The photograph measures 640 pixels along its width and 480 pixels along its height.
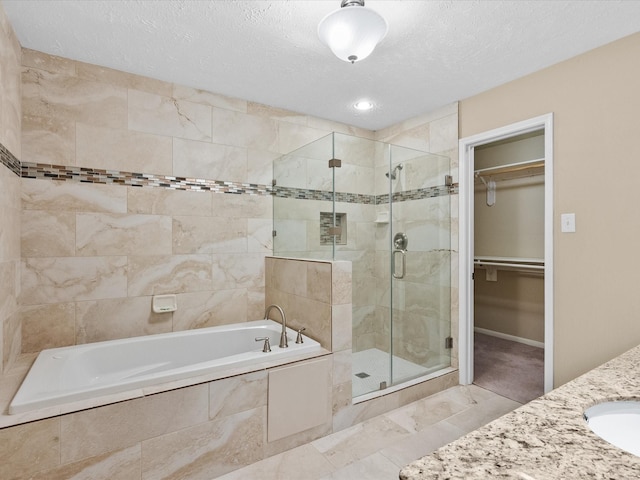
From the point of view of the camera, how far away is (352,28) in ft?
5.28

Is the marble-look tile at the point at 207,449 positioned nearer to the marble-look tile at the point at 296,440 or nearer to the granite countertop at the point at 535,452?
the marble-look tile at the point at 296,440

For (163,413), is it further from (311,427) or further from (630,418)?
(630,418)

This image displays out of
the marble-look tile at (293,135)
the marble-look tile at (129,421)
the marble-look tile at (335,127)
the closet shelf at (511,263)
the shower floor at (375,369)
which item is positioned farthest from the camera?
Result: the closet shelf at (511,263)

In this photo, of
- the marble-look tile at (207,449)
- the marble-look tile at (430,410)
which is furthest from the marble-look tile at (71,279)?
the marble-look tile at (430,410)

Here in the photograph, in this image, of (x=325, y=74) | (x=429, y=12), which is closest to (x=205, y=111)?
(x=325, y=74)

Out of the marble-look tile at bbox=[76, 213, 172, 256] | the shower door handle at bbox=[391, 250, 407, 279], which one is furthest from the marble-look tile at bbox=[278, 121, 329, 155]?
the shower door handle at bbox=[391, 250, 407, 279]

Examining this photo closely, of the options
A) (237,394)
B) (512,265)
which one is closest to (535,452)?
(237,394)

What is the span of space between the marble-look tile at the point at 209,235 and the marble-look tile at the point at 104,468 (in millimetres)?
1365

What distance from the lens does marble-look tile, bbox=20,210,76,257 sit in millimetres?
2131

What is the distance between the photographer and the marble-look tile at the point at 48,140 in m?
2.14

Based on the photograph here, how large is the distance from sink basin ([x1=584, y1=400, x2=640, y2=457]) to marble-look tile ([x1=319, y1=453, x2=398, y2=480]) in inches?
46.2

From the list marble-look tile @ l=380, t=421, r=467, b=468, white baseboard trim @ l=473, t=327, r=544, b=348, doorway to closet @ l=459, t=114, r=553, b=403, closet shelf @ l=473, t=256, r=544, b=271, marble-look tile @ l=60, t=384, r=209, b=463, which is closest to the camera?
marble-look tile @ l=60, t=384, r=209, b=463

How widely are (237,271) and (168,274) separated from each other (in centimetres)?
53

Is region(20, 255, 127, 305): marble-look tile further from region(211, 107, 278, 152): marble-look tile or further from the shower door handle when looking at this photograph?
the shower door handle
